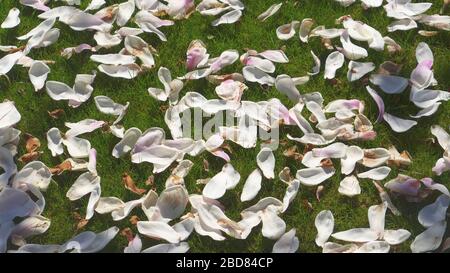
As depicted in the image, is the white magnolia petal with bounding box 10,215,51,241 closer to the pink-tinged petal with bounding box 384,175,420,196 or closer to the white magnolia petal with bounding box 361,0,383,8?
the pink-tinged petal with bounding box 384,175,420,196

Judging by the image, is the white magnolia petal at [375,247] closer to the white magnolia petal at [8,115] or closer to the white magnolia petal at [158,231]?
the white magnolia petal at [158,231]

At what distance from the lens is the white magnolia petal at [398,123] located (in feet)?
7.70

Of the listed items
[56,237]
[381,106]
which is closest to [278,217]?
[381,106]

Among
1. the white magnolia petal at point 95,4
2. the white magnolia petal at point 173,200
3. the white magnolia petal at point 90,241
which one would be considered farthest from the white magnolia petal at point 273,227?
the white magnolia petal at point 95,4

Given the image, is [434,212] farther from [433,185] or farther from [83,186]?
[83,186]

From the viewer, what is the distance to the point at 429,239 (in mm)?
2066

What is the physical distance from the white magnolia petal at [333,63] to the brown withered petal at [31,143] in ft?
3.77

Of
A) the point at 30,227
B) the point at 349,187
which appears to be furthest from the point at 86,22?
the point at 349,187

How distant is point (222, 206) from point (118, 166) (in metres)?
0.43

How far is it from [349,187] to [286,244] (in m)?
0.32

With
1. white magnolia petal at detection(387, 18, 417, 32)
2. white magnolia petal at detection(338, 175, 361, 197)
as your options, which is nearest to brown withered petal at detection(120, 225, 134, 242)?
white magnolia petal at detection(338, 175, 361, 197)

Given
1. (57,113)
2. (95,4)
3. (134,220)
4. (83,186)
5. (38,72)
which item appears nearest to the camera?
(134,220)

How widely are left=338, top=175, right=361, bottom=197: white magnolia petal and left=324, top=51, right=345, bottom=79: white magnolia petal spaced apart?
0.48m

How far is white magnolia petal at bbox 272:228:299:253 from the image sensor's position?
6.86 ft
